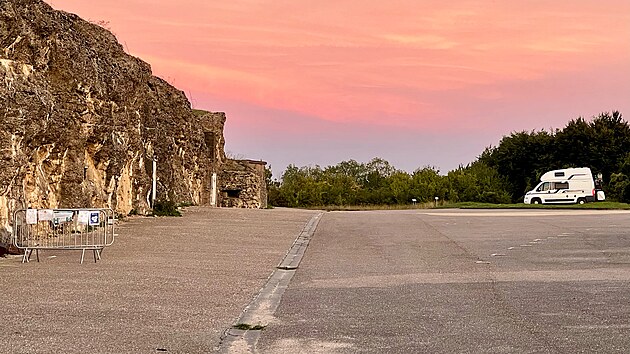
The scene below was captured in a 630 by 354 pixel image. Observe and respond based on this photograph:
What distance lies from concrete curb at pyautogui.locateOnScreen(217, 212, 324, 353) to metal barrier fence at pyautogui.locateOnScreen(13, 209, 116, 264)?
11.1 ft

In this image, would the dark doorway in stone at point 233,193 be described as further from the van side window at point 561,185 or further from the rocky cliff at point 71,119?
the van side window at point 561,185

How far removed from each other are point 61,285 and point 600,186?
204 feet

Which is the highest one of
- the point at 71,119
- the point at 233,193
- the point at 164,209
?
the point at 71,119

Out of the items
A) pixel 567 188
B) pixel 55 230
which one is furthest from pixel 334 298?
pixel 567 188

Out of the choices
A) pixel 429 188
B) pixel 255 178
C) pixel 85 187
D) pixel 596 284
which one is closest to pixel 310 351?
pixel 596 284

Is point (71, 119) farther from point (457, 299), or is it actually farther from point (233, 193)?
point (233, 193)

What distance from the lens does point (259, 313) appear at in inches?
412

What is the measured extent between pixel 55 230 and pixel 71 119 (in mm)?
6074

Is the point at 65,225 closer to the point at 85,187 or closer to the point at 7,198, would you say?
the point at 7,198

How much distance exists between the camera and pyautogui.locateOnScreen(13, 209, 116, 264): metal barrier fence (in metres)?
15.6

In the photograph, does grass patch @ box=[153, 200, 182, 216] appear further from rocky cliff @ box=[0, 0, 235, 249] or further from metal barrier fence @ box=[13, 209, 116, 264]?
metal barrier fence @ box=[13, 209, 116, 264]

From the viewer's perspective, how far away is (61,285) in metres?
12.1

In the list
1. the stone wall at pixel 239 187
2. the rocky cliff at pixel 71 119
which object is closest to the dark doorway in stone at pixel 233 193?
the stone wall at pixel 239 187

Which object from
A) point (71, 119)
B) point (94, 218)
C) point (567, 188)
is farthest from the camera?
point (567, 188)
